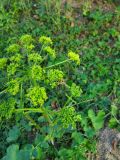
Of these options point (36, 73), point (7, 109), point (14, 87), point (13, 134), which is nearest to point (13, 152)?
point (13, 134)

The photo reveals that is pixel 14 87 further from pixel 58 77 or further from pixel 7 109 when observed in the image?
pixel 58 77

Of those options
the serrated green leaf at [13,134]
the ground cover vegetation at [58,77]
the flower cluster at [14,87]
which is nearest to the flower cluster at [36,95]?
the ground cover vegetation at [58,77]

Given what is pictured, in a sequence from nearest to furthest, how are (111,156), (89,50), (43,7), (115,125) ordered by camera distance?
(111,156)
(115,125)
(89,50)
(43,7)

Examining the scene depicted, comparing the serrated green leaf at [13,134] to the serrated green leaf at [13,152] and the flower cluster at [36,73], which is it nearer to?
the serrated green leaf at [13,152]

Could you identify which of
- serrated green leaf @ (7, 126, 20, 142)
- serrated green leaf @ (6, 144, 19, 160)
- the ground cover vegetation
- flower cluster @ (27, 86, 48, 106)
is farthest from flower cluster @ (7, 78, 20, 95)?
serrated green leaf @ (7, 126, 20, 142)

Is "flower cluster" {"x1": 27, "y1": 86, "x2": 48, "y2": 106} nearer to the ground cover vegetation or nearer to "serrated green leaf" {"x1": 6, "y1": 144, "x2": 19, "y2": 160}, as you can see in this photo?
the ground cover vegetation

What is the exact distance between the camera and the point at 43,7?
4.78 metres

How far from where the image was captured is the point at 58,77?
9.20 feet

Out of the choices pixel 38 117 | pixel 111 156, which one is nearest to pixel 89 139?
pixel 111 156

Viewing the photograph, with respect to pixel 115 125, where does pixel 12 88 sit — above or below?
above

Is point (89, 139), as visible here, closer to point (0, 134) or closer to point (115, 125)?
point (115, 125)

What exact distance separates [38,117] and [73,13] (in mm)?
1730

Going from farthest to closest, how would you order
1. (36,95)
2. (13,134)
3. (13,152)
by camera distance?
(13,134), (13,152), (36,95)

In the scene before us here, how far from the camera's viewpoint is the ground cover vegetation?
116 inches
